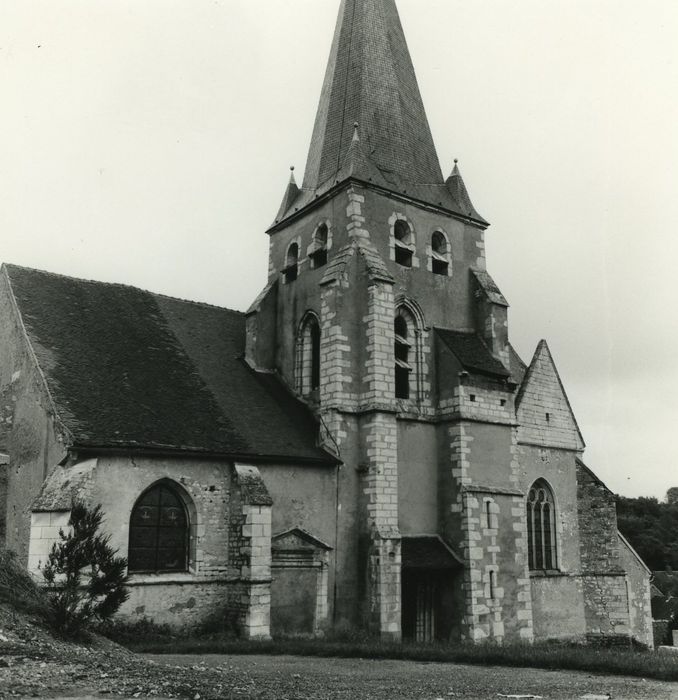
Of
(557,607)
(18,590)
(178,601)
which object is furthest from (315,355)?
(18,590)

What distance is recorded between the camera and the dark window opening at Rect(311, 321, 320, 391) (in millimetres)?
20969

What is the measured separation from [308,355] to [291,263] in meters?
3.25

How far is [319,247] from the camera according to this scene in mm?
21719

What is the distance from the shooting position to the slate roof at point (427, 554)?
18484mm

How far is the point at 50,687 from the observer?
7449 mm

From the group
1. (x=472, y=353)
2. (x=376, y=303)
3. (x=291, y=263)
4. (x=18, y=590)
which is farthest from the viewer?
(x=291, y=263)

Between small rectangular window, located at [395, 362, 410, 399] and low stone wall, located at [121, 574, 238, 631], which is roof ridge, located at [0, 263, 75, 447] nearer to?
low stone wall, located at [121, 574, 238, 631]

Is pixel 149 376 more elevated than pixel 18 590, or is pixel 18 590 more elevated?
pixel 149 376

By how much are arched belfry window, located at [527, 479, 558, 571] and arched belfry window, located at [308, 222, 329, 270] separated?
924cm

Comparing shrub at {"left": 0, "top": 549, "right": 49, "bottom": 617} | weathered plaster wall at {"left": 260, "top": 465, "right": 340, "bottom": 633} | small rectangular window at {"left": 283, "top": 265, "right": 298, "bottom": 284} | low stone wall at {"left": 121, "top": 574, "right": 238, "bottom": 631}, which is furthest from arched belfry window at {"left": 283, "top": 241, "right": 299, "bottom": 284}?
shrub at {"left": 0, "top": 549, "right": 49, "bottom": 617}

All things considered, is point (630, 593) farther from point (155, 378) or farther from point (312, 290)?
point (155, 378)

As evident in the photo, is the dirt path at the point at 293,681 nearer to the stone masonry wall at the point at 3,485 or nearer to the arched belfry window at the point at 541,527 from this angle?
the stone masonry wall at the point at 3,485

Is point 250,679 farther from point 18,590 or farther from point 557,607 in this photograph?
point 557,607

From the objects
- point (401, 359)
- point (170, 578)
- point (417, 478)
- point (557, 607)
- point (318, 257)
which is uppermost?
point (318, 257)
